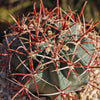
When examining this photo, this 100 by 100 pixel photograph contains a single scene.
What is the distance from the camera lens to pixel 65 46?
0.78 m

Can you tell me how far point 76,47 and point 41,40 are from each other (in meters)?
0.16

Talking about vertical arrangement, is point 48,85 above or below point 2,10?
below

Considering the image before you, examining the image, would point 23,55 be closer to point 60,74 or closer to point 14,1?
point 60,74

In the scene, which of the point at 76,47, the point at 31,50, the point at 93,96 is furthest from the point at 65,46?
the point at 93,96

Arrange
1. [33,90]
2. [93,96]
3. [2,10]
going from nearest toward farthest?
1. [33,90]
2. [93,96]
3. [2,10]

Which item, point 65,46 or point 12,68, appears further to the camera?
point 12,68

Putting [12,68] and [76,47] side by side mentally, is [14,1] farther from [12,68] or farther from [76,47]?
[76,47]

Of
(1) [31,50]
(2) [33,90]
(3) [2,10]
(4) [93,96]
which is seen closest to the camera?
(1) [31,50]

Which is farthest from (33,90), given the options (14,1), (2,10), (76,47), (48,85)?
(14,1)

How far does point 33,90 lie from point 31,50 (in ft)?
0.87

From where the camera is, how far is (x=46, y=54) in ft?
2.55

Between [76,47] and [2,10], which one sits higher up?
[2,10]

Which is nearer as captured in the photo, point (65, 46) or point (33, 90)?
point (65, 46)

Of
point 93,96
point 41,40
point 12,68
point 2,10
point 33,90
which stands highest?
point 2,10
